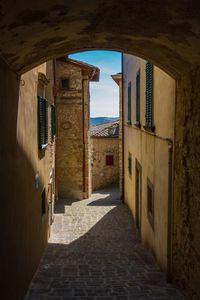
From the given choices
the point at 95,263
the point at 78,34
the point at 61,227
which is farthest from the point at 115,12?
the point at 61,227

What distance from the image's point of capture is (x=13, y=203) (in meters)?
5.04

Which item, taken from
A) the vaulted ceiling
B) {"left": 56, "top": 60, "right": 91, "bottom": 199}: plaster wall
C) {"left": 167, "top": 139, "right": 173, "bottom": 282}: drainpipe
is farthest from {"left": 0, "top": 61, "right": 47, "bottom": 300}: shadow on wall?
{"left": 56, "top": 60, "right": 91, "bottom": 199}: plaster wall

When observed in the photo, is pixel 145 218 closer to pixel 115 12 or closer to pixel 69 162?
pixel 115 12

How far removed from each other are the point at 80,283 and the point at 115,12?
17.7ft

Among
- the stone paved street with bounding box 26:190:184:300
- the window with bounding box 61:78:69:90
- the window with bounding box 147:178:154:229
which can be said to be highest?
the window with bounding box 61:78:69:90

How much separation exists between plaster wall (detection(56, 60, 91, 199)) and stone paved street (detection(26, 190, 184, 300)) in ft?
16.4

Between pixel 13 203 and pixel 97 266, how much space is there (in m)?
3.77

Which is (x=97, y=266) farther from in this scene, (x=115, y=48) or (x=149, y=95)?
(x=115, y=48)

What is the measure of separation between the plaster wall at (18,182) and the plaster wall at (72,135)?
10.9 metres

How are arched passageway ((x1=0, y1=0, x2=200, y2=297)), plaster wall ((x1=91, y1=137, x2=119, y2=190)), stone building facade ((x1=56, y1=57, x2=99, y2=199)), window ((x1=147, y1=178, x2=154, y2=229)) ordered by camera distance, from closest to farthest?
arched passageway ((x1=0, y1=0, x2=200, y2=297))
window ((x1=147, y1=178, x2=154, y2=229))
stone building facade ((x1=56, y1=57, x2=99, y2=199))
plaster wall ((x1=91, y1=137, x2=119, y2=190))

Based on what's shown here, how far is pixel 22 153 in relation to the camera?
19.4 ft

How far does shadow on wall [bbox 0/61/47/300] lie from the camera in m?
4.39

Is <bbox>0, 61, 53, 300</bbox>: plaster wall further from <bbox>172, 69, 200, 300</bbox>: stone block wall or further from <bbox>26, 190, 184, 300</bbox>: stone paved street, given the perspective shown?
<bbox>172, 69, 200, 300</bbox>: stone block wall

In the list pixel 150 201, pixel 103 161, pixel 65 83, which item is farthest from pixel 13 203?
pixel 103 161
